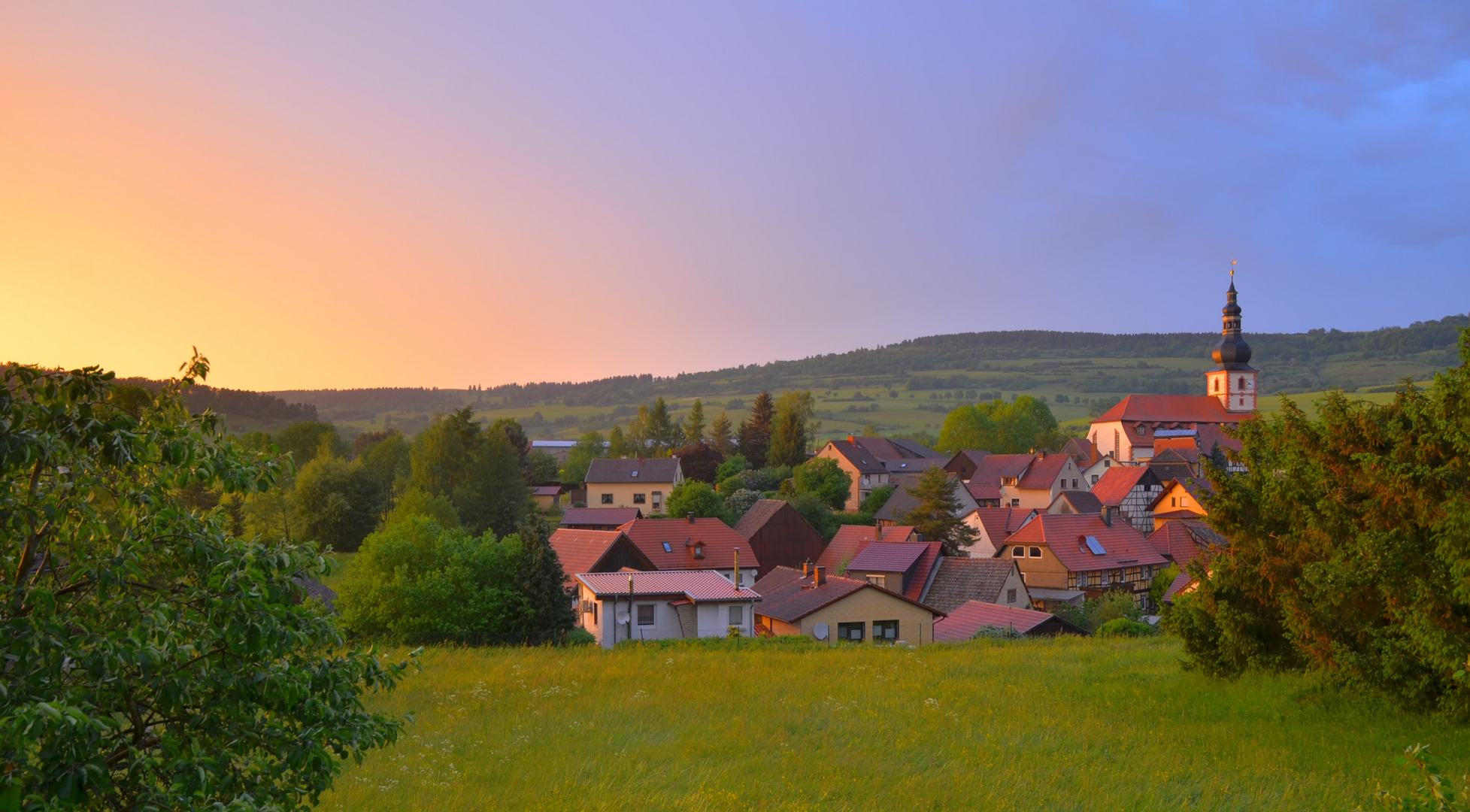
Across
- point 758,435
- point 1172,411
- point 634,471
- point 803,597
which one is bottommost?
point 803,597

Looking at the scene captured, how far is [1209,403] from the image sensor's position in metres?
108

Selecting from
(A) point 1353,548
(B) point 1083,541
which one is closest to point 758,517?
(B) point 1083,541

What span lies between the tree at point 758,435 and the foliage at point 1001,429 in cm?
2331

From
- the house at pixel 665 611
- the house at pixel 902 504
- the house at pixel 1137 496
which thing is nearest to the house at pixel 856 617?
the house at pixel 665 611

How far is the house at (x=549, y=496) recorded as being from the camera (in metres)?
89.6

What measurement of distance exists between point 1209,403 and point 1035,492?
145 ft

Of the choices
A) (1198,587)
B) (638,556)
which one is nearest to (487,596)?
(638,556)

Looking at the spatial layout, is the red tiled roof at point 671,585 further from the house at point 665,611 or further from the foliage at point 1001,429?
the foliage at point 1001,429

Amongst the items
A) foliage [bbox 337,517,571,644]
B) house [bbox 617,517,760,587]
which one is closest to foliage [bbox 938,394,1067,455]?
house [bbox 617,517,760,587]

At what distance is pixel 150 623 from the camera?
4.17 meters

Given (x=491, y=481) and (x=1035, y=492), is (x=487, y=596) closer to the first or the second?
(x=491, y=481)

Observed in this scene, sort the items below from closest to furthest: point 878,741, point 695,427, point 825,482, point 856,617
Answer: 1. point 878,741
2. point 856,617
3. point 825,482
4. point 695,427

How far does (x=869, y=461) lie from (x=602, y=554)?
187ft

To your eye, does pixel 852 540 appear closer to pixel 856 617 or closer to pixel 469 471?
pixel 856 617
